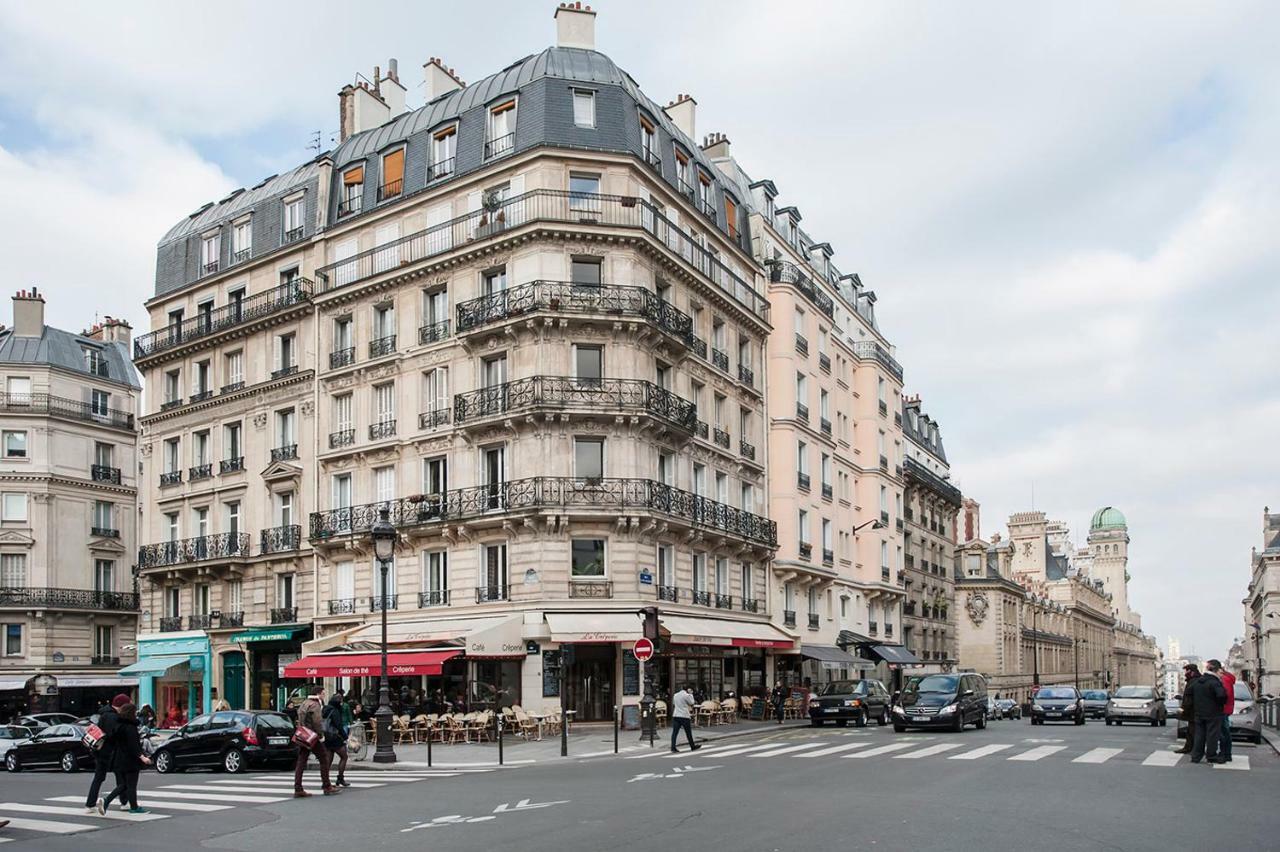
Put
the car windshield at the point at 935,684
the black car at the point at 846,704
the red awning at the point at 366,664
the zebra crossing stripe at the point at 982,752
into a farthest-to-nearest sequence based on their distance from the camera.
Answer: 1. the black car at the point at 846,704
2. the car windshield at the point at 935,684
3. the red awning at the point at 366,664
4. the zebra crossing stripe at the point at 982,752

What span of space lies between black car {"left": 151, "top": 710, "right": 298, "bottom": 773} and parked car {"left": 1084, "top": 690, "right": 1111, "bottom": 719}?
32.0m

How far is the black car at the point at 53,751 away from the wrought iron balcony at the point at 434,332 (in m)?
14.7

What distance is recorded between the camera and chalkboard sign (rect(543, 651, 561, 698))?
111 ft

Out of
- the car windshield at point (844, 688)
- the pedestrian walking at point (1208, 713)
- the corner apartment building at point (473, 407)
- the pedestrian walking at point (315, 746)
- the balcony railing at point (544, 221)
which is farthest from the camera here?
the car windshield at point (844, 688)

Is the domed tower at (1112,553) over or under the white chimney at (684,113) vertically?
under

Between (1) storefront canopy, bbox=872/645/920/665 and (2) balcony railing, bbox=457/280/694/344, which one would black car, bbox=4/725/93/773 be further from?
(1) storefront canopy, bbox=872/645/920/665

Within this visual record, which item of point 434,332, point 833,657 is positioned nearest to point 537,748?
point 434,332

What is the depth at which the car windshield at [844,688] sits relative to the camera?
121 feet

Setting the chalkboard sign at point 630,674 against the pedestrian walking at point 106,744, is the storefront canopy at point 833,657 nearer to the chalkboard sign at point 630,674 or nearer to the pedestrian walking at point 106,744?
the chalkboard sign at point 630,674

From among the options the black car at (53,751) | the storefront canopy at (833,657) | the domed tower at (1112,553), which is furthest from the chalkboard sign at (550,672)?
the domed tower at (1112,553)

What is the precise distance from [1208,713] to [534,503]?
1843 cm

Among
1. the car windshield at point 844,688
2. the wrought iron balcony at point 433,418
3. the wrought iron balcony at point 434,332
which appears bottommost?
the car windshield at point 844,688

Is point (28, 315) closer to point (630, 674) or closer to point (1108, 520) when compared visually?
point (630, 674)

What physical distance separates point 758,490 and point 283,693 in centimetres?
1741
